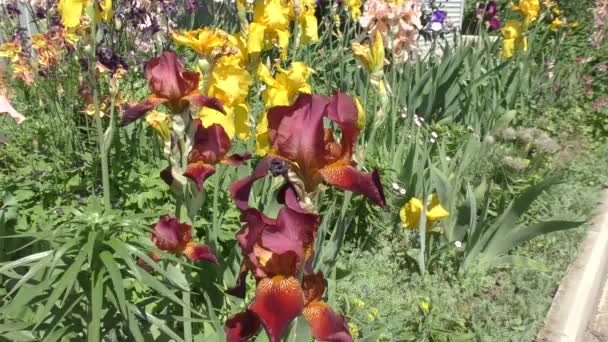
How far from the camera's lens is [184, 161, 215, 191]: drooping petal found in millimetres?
1384

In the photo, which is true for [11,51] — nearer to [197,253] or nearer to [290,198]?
[197,253]

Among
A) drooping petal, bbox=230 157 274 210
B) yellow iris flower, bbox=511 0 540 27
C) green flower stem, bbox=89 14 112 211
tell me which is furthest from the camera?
yellow iris flower, bbox=511 0 540 27

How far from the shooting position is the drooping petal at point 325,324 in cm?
109

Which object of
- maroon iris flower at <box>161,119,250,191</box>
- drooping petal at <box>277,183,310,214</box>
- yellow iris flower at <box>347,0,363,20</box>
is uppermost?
drooping petal at <box>277,183,310,214</box>

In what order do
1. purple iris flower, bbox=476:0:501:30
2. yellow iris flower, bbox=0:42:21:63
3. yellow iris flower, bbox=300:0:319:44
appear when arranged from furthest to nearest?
purple iris flower, bbox=476:0:501:30 → yellow iris flower, bbox=0:42:21:63 → yellow iris flower, bbox=300:0:319:44

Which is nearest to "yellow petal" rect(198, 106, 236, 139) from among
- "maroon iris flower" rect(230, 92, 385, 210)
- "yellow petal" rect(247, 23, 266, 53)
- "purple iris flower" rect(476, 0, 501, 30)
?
"yellow petal" rect(247, 23, 266, 53)

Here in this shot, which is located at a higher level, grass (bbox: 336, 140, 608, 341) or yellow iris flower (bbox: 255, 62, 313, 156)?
yellow iris flower (bbox: 255, 62, 313, 156)

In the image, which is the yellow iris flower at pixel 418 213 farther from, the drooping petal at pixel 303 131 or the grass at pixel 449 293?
the drooping petal at pixel 303 131

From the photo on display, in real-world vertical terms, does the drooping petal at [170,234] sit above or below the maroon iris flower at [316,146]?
below

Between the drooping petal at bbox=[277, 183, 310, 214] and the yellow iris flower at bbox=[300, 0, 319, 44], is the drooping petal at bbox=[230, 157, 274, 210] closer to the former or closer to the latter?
the drooping petal at bbox=[277, 183, 310, 214]

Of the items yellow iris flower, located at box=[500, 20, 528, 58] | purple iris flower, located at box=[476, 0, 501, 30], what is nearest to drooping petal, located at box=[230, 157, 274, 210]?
yellow iris flower, located at box=[500, 20, 528, 58]

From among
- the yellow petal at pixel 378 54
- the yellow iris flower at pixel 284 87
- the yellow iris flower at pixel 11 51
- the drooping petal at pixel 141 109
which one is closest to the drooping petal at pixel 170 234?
the drooping petal at pixel 141 109

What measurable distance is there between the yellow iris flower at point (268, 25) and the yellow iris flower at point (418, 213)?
946 mm

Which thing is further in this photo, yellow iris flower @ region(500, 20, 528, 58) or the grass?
yellow iris flower @ region(500, 20, 528, 58)
